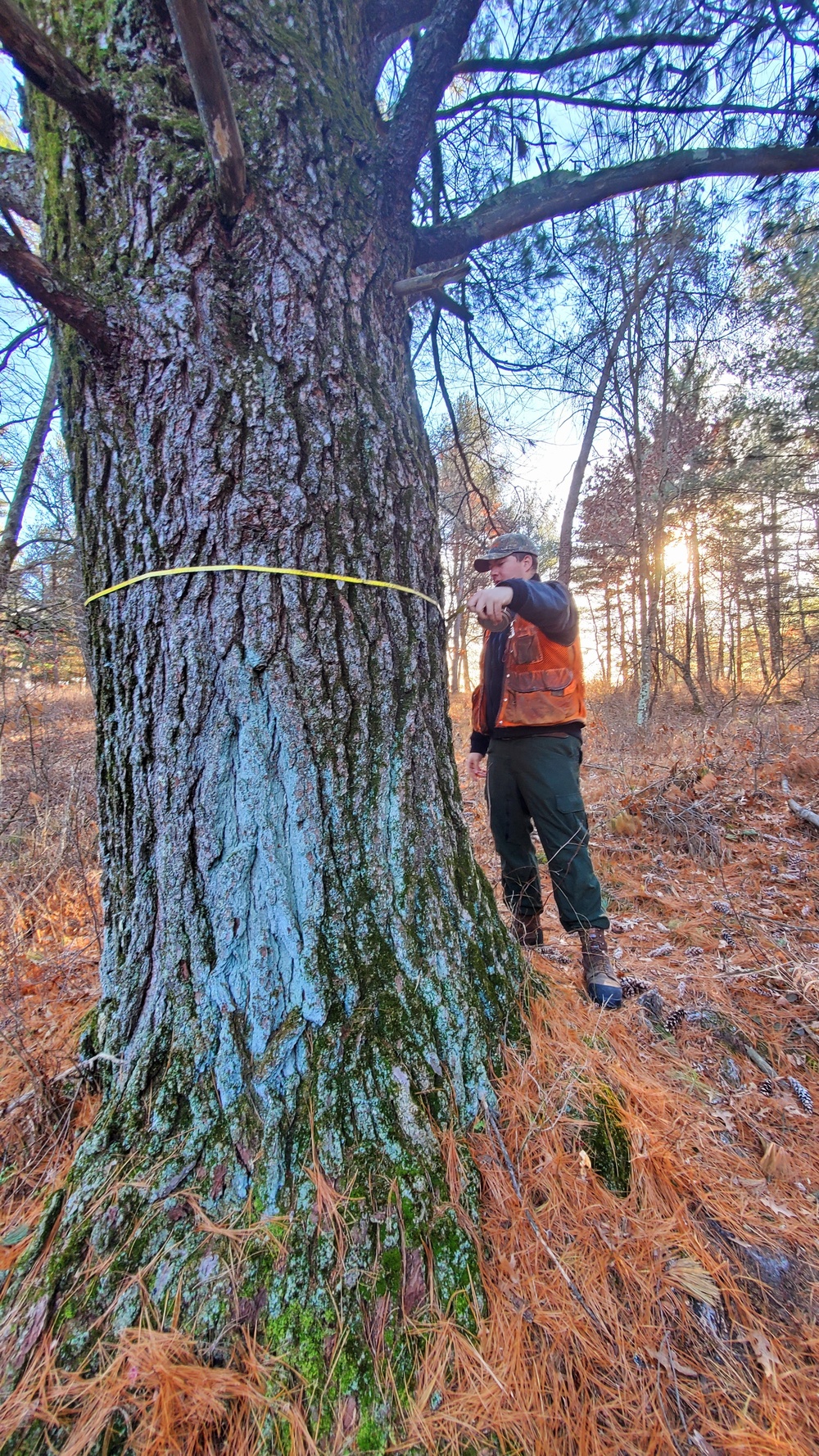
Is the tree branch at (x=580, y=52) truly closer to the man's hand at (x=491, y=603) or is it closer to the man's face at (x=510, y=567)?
the man's face at (x=510, y=567)

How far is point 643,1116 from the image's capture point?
1414mm

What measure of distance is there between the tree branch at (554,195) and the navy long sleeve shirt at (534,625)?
1.19 metres

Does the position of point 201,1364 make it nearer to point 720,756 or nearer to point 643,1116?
point 643,1116

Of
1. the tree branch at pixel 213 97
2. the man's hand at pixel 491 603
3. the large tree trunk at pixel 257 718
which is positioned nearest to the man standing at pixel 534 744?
the man's hand at pixel 491 603

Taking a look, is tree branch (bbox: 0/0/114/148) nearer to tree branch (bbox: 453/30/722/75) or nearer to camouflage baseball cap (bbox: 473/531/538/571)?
tree branch (bbox: 453/30/722/75)

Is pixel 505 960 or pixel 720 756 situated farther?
pixel 720 756

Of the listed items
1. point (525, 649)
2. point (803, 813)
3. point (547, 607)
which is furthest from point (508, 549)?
point (803, 813)

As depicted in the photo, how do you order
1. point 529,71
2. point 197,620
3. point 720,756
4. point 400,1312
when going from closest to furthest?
point 400,1312 → point 197,620 → point 529,71 → point 720,756

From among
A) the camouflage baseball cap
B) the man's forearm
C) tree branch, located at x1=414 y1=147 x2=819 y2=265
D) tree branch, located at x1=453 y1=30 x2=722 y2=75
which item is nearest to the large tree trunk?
tree branch, located at x1=414 y1=147 x2=819 y2=265

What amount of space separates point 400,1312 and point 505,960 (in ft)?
2.49

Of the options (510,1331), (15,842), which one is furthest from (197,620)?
(15,842)

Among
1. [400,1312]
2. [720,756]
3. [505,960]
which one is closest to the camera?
[400,1312]

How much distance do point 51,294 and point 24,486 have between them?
4.14 metres

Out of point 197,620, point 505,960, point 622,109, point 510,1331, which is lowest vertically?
point 510,1331
